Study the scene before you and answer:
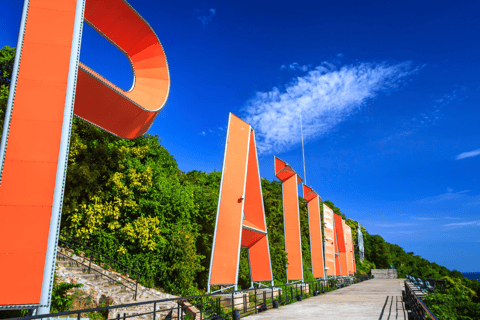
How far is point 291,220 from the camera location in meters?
21.6

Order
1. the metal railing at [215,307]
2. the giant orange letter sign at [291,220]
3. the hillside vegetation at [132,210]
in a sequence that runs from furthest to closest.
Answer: the giant orange letter sign at [291,220]
the hillside vegetation at [132,210]
the metal railing at [215,307]

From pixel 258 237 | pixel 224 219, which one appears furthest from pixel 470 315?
pixel 224 219

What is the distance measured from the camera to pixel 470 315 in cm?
2259

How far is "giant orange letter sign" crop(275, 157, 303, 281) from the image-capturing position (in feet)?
69.3

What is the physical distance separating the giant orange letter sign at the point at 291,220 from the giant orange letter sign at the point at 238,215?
5595 mm

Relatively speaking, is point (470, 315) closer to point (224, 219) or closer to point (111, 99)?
point (224, 219)

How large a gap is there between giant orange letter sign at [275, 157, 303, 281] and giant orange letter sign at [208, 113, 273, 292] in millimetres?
5595

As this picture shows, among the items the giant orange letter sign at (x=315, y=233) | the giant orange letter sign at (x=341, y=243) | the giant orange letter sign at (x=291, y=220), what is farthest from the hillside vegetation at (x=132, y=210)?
the giant orange letter sign at (x=341, y=243)

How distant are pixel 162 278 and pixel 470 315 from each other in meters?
20.4

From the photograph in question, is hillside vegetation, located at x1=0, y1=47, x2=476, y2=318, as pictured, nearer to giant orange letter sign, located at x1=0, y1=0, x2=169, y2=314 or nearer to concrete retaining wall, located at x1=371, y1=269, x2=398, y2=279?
giant orange letter sign, located at x1=0, y1=0, x2=169, y2=314

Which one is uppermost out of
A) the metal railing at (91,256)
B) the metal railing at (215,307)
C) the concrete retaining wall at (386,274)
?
the metal railing at (91,256)

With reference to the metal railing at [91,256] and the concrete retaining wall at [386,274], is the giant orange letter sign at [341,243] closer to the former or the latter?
the metal railing at [91,256]

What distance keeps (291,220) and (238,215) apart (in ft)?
29.2

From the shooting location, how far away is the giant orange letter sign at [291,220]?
2113 centimetres
